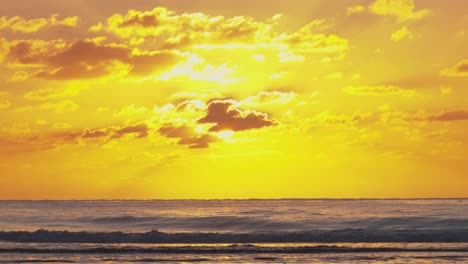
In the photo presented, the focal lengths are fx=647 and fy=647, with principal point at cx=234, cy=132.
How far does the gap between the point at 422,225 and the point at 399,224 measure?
7.83ft

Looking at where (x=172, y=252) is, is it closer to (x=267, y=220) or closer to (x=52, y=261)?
(x=52, y=261)

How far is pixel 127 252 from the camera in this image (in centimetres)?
4091

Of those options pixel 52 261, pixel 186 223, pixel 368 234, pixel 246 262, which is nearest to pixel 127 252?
pixel 52 261

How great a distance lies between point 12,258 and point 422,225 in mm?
40890

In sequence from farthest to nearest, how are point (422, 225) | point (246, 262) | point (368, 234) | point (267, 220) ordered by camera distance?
point (267, 220)
point (422, 225)
point (368, 234)
point (246, 262)

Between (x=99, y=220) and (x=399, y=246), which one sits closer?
(x=399, y=246)

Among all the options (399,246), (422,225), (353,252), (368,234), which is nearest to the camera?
(353,252)

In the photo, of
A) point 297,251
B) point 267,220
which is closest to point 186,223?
point 267,220

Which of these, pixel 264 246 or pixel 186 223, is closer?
pixel 264 246

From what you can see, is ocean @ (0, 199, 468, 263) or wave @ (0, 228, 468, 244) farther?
wave @ (0, 228, 468, 244)

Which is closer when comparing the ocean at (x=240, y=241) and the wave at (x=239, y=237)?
the ocean at (x=240, y=241)

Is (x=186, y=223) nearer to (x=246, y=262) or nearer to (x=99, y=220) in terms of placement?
(x=99, y=220)

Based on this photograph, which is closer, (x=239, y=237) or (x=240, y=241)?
(x=240, y=241)

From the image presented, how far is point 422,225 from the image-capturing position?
63344 mm
